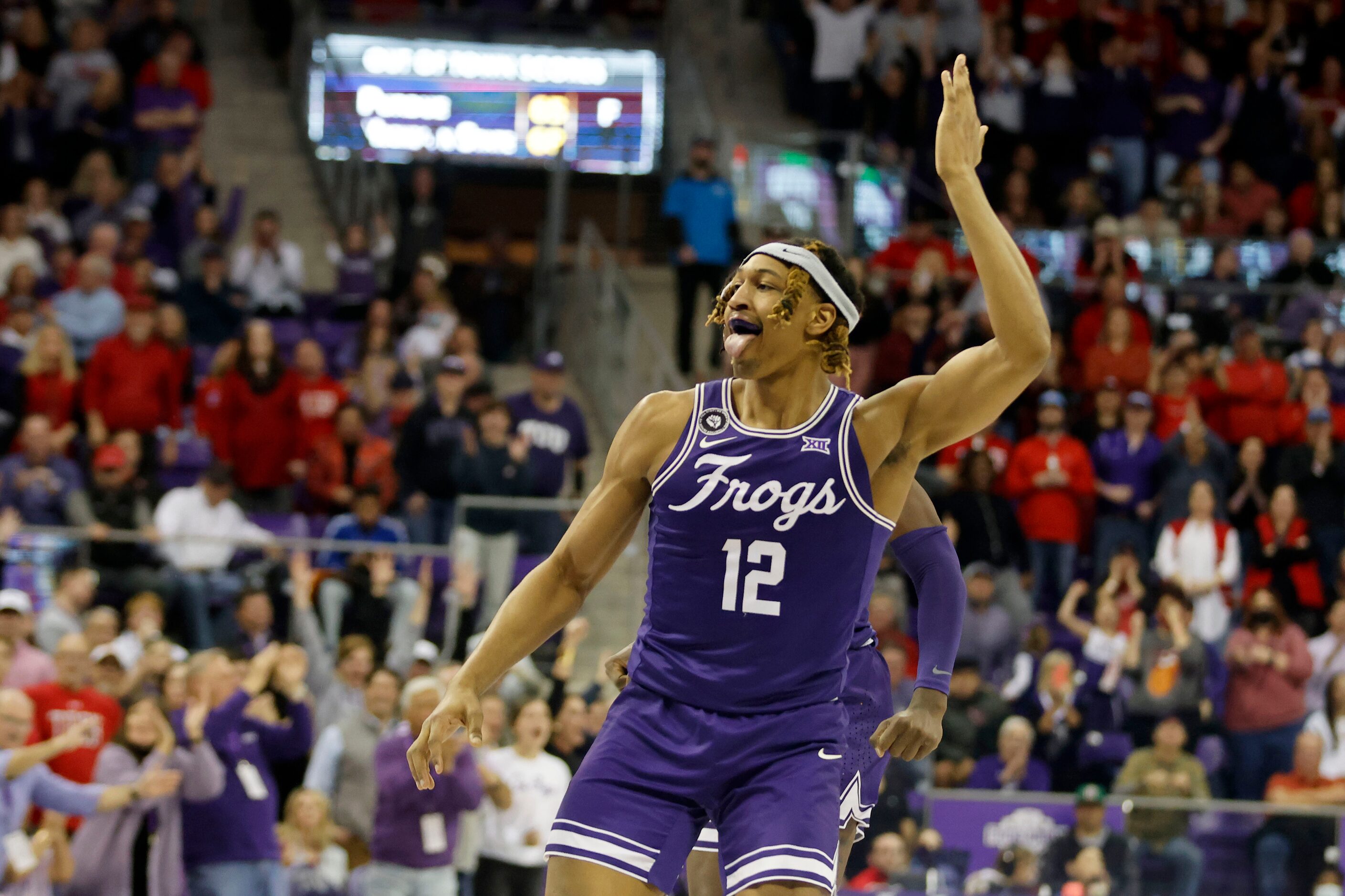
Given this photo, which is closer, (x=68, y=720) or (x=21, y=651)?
(x=68, y=720)

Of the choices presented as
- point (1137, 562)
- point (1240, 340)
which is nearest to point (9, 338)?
point (1137, 562)

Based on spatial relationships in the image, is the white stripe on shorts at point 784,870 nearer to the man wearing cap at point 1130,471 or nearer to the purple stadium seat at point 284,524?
the purple stadium seat at point 284,524

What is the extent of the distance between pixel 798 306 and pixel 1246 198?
46.0ft

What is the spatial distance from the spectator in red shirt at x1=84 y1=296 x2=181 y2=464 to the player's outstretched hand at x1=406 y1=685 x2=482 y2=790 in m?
8.86

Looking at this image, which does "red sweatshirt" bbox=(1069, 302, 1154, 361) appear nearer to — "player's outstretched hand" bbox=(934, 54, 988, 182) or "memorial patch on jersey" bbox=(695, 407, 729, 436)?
"memorial patch on jersey" bbox=(695, 407, 729, 436)

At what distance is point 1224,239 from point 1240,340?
134 cm

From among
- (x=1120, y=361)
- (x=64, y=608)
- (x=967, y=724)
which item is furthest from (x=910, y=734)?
(x=1120, y=361)

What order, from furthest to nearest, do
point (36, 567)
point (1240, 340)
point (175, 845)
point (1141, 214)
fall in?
1. point (1141, 214)
2. point (1240, 340)
3. point (36, 567)
4. point (175, 845)

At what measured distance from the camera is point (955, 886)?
10398 mm

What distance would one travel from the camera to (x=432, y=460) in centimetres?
1270

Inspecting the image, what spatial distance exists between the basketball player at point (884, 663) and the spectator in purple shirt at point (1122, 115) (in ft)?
42.9

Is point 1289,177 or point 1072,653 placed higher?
point 1289,177

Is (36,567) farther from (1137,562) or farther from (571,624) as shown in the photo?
(1137,562)

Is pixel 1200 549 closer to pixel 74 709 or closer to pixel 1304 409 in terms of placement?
pixel 1304 409
